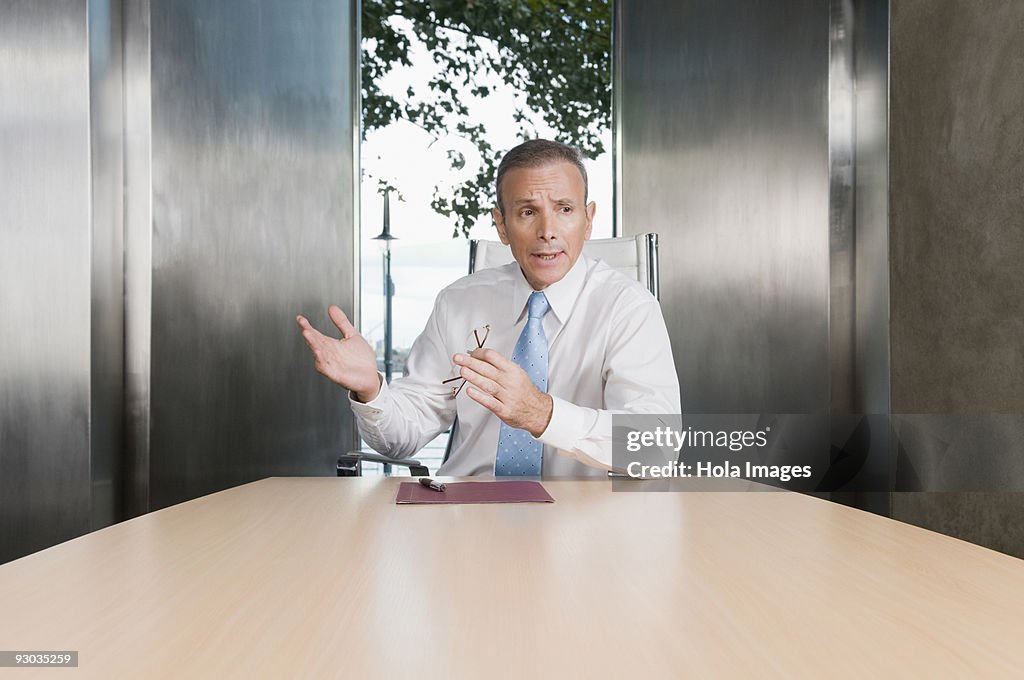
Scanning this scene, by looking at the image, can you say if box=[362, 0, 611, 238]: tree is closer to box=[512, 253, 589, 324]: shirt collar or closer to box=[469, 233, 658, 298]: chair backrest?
box=[469, 233, 658, 298]: chair backrest

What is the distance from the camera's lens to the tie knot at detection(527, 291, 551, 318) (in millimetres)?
1978

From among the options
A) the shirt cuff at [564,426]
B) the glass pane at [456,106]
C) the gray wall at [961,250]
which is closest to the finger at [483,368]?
the shirt cuff at [564,426]

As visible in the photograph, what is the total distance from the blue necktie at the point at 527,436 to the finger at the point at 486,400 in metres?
0.36

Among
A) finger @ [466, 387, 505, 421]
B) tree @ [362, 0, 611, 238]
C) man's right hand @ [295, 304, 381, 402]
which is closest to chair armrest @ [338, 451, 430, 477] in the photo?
man's right hand @ [295, 304, 381, 402]

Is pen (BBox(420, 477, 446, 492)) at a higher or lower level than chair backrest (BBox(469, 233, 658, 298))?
lower

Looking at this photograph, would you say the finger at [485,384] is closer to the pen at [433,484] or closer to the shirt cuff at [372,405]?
the pen at [433,484]

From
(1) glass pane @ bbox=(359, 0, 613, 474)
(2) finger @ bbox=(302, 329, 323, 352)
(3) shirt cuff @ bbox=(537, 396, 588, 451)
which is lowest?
(3) shirt cuff @ bbox=(537, 396, 588, 451)

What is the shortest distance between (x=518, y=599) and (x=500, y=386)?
0.71 meters

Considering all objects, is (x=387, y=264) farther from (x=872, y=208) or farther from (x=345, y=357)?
(x=345, y=357)

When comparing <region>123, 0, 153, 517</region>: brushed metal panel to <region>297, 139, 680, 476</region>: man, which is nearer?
<region>297, 139, 680, 476</region>: man

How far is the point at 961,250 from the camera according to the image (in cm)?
236

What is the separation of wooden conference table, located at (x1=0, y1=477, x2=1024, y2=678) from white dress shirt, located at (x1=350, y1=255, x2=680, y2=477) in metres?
0.61

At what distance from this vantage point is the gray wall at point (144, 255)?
75.0 inches

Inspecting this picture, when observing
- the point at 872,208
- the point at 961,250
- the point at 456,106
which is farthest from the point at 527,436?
the point at 456,106
